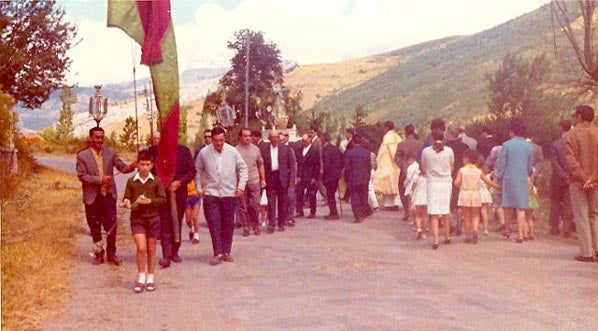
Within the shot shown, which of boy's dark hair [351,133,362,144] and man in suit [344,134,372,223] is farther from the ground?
boy's dark hair [351,133,362,144]

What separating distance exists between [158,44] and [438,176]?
5.51 meters

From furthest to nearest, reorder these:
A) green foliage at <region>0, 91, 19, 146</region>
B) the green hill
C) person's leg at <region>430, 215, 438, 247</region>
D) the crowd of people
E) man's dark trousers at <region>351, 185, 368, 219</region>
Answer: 1. the green hill
2. man's dark trousers at <region>351, 185, 368, 219</region>
3. person's leg at <region>430, 215, 438, 247</region>
4. the crowd of people
5. green foliage at <region>0, 91, 19, 146</region>

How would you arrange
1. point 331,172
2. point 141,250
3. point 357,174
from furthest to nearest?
1. point 331,172
2. point 357,174
3. point 141,250

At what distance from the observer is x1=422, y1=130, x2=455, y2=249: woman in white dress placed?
14.4 meters

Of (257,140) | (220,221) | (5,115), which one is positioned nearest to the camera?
(5,115)

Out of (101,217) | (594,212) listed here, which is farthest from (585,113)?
A: (101,217)

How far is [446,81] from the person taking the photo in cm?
11912

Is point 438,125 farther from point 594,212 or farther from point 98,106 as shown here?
point 98,106

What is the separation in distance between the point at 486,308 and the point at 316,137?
1213cm

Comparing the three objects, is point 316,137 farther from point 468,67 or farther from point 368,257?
point 468,67

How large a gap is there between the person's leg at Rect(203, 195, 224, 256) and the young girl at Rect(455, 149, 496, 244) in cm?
419

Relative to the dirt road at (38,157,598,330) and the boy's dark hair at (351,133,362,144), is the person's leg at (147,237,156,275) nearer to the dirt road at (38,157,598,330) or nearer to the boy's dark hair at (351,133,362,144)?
the dirt road at (38,157,598,330)

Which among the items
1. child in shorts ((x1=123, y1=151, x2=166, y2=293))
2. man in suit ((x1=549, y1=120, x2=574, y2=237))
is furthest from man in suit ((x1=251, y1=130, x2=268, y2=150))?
child in shorts ((x1=123, y1=151, x2=166, y2=293))

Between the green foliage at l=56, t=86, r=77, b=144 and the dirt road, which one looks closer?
the dirt road
